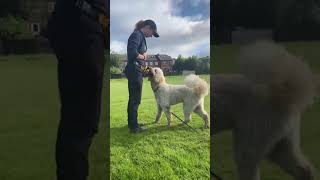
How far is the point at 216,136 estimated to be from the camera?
6.87 ft

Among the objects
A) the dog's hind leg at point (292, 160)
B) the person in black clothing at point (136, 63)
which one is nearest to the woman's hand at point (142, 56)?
the person in black clothing at point (136, 63)

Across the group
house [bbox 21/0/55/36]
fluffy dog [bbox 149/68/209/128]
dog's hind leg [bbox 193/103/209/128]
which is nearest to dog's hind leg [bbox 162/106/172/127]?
fluffy dog [bbox 149/68/209/128]

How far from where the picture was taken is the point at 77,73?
6.58 feet

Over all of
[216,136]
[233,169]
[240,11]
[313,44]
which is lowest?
[233,169]

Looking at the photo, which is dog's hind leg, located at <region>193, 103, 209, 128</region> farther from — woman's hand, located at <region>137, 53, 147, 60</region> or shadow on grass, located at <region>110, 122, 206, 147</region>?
woman's hand, located at <region>137, 53, 147, 60</region>

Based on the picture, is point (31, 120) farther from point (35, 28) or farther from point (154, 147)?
point (154, 147)

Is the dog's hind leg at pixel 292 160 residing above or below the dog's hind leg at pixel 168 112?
below

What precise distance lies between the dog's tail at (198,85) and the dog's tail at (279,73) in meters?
0.17

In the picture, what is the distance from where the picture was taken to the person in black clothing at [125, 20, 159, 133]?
6.78ft

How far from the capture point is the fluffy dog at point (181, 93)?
6.81 feet

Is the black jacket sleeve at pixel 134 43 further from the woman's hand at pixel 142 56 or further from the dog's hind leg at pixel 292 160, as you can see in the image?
the dog's hind leg at pixel 292 160

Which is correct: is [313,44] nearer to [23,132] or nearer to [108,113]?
[108,113]

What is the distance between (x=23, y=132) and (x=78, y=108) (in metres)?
0.25

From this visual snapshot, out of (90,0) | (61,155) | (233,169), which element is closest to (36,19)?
(90,0)
